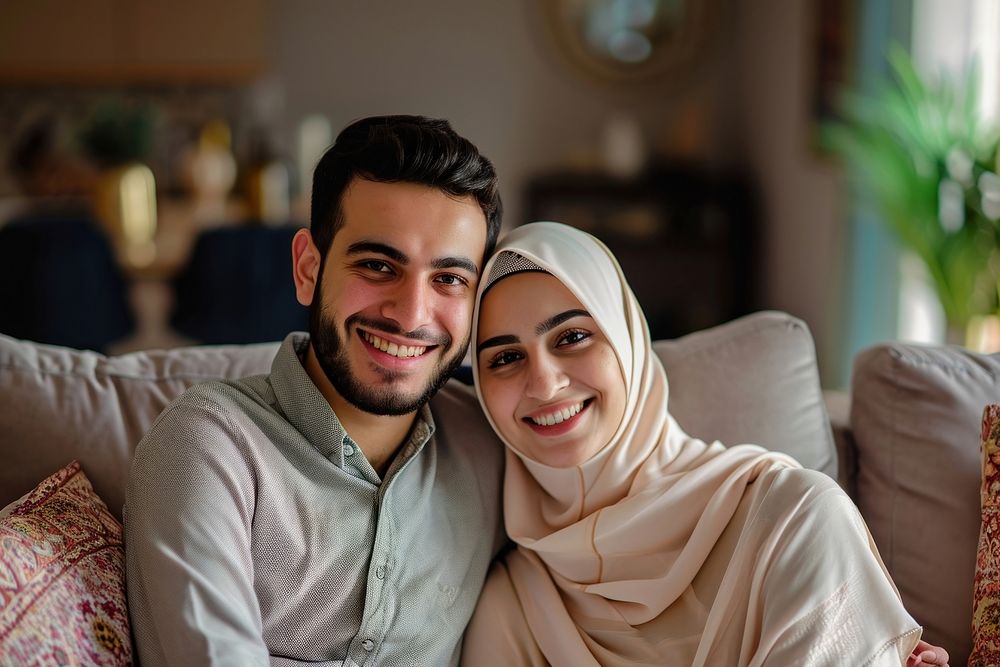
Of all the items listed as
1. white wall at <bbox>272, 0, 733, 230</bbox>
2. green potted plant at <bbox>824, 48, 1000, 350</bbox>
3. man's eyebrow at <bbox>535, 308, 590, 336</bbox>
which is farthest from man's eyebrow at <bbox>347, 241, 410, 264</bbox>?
white wall at <bbox>272, 0, 733, 230</bbox>

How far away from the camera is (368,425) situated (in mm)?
1522

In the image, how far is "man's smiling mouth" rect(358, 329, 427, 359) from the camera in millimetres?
1450

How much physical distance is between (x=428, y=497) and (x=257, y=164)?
3.64 m

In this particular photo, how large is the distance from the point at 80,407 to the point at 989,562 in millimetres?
1460

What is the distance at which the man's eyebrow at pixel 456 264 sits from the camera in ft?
4.80

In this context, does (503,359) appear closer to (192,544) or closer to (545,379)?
(545,379)

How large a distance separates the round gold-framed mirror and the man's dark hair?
14.9ft

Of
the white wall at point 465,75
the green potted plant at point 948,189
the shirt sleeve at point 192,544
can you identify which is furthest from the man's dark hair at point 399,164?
the white wall at point 465,75

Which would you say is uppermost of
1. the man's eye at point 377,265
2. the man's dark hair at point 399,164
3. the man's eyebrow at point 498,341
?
the man's dark hair at point 399,164

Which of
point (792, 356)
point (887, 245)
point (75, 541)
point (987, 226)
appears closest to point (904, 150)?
point (987, 226)

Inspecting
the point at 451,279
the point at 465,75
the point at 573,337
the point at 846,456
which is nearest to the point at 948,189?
the point at 846,456

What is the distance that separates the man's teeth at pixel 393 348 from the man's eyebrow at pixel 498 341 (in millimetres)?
127

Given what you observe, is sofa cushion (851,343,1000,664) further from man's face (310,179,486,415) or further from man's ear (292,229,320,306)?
man's ear (292,229,320,306)

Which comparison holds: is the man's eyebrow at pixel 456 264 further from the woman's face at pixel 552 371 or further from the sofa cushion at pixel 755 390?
the sofa cushion at pixel 755 390
